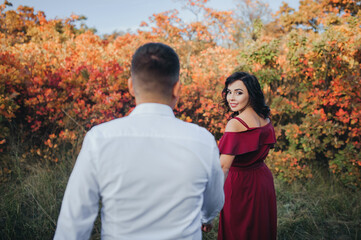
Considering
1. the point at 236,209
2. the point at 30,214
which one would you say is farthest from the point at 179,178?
the point at 30,214

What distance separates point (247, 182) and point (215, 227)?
5.09 feet

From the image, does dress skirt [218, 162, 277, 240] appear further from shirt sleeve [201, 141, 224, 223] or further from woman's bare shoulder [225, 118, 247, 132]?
shirt sleeve [201, 141, 224, 223]

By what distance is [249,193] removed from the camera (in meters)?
2.27

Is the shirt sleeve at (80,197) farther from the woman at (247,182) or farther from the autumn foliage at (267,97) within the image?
the autumn foliage at (267,97)

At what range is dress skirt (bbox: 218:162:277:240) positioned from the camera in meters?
2.23

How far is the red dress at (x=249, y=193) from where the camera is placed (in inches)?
86.7

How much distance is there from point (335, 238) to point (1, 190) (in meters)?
4.94

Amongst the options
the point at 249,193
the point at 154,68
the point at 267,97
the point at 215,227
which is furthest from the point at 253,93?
the point at 267,97

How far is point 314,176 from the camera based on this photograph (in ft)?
15.9

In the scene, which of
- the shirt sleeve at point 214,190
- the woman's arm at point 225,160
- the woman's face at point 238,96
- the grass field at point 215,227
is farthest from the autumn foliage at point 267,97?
the shirt sleeve at point 214,190

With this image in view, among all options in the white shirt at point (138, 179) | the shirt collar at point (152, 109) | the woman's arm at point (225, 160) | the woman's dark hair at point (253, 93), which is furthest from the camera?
the woman's dark hair at point (253, 93)

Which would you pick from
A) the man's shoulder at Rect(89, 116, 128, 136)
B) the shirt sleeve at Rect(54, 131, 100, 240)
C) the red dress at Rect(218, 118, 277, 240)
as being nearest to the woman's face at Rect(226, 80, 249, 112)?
the red dress at Rect(218, 118, 277, 240)

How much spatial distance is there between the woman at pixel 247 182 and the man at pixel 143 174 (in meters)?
1.05

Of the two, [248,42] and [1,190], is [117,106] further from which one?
[248,42]
